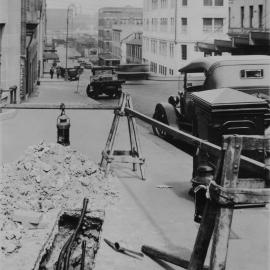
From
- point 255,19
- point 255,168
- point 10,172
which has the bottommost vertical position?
point 10,172

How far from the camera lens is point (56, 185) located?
8.56 metres

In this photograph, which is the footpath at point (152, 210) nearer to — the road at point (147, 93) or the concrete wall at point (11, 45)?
the road at point (147, 93)

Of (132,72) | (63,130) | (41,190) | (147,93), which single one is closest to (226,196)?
(41,190)

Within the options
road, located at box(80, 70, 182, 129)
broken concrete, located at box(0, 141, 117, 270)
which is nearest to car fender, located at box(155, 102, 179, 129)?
road, located at box(80, 70, 182, 129)

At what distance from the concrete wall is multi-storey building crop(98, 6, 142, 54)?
320 ft

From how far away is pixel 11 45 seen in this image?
21859mm

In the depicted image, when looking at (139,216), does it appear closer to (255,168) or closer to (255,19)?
(255,168)

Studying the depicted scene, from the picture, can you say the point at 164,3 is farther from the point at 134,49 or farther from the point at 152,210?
the point at 152,210

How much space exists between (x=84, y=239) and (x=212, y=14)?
186ft

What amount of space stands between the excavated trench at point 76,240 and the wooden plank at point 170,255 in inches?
27.4

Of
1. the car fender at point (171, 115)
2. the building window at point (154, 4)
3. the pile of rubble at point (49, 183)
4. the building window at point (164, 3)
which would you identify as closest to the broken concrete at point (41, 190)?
the pile of rubble at point (49, 183)

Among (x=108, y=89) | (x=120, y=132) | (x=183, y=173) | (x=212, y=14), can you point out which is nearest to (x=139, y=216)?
(x=183, y=173)

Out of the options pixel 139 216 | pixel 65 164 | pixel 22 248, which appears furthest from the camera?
pixel 65 164

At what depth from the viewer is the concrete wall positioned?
21375 millimetres
